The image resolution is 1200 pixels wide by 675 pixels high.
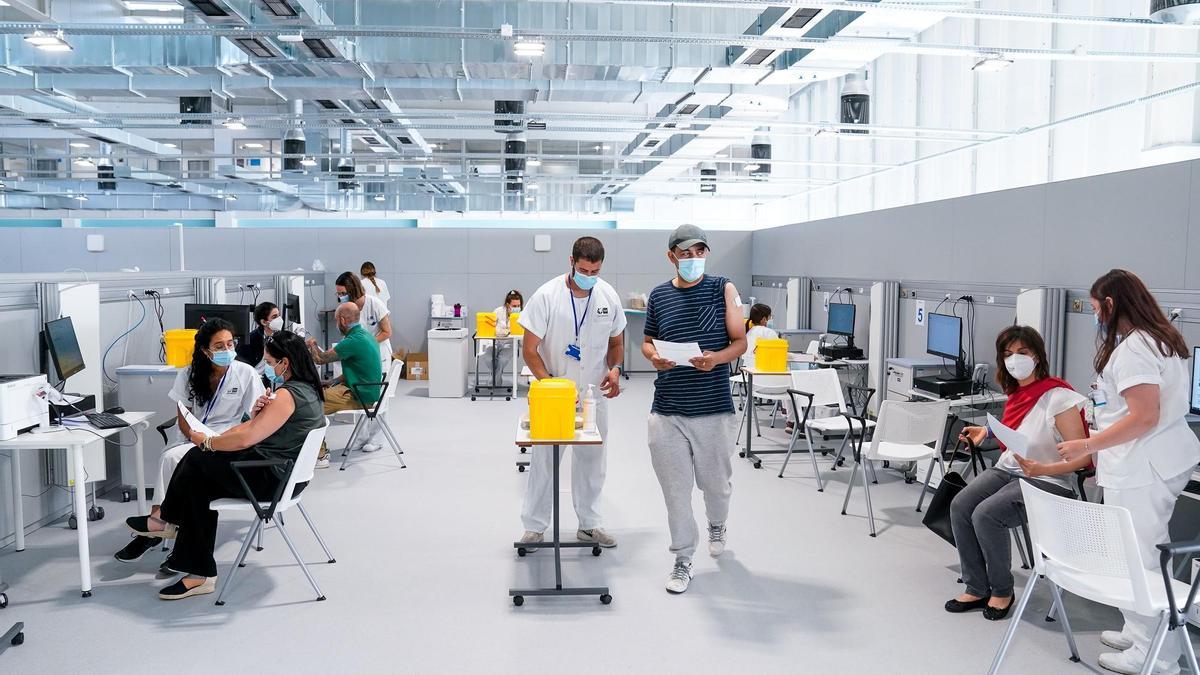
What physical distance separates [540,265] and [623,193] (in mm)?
3781

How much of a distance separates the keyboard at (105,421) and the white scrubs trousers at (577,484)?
6.29ft

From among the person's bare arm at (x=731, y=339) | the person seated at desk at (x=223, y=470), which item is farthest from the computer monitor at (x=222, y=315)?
the person's bare arm at (x=731, y=339)

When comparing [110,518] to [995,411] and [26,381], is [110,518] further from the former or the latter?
[995,411]

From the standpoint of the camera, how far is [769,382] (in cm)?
625

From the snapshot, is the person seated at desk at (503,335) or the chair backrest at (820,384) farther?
the person seated at desk at (503,335)

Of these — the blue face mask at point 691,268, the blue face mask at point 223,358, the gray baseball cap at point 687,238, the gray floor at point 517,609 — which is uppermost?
the gray baseball cap at point 687,238

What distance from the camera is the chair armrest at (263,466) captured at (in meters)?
3.28

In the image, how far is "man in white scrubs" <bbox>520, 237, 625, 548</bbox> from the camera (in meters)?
3.73

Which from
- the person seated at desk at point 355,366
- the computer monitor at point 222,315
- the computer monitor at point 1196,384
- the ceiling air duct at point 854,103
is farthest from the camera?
the ceiling air duct at point 854,103

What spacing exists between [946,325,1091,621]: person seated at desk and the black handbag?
0.18 meters

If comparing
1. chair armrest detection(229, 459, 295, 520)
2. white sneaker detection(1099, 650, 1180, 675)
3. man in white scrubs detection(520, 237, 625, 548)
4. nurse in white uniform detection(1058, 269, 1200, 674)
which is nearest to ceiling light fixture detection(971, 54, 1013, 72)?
nurse in white uniform detection(1058, 269, 1200, 674)

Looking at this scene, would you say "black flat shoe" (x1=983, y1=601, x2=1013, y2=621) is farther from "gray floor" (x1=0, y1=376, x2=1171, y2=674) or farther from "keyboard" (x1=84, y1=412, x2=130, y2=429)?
"keyboard" (x1=84, y1=412, x2=130, y2=429)

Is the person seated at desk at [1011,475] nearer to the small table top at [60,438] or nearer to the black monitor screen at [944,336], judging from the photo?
the black monitor screen at [944,336]

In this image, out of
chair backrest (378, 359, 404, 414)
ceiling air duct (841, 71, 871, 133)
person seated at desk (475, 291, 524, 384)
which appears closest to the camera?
chair backrest (378, 359, 404, 414)
